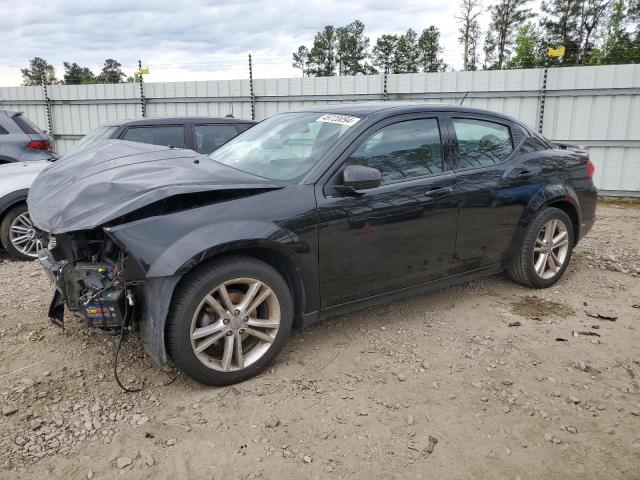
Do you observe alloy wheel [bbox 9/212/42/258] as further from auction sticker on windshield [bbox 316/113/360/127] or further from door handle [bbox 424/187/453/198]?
door handle [bbox 424/187/453/198]

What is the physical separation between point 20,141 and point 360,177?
6.64m

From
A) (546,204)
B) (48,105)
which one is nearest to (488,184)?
(546,204)

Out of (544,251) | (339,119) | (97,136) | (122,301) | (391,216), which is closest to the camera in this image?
(122,301)

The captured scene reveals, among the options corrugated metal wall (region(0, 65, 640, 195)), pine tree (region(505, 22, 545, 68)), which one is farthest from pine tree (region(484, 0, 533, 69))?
corrugated metal wall (region(0, 65, 640, 195))

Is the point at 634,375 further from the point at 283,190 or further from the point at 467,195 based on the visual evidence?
the point at 283,190

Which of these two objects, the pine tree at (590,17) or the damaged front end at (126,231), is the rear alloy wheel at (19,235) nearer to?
the damaged front end at (126,231)

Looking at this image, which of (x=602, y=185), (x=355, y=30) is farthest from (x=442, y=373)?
(x=355, y=30)

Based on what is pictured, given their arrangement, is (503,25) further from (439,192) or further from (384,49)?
(439,192)

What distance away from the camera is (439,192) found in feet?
11.9

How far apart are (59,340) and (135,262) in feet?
4.61

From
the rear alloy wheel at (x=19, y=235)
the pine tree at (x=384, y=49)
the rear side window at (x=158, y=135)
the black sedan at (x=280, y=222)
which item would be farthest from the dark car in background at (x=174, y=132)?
the pine tree at (x=384, y=49)

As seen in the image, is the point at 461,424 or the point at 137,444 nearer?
the point at 137,444

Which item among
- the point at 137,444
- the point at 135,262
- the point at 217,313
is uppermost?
the point at 135,262

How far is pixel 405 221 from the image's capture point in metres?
3.46
